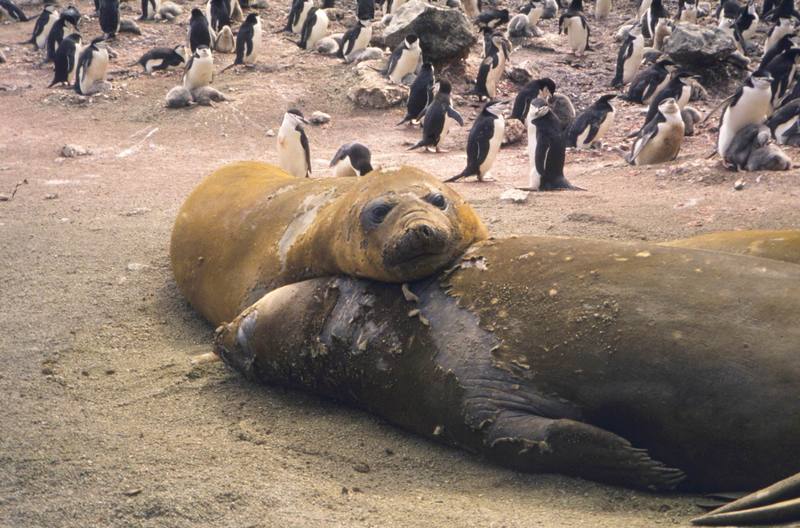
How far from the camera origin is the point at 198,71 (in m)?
14.3

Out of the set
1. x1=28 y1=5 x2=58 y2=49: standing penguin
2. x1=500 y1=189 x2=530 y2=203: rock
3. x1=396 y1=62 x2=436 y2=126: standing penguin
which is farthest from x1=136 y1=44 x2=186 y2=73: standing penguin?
x1=500 y1=189 x2=530 y2=203: rock

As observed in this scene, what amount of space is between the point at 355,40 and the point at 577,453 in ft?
44.7

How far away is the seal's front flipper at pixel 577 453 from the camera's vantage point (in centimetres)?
330

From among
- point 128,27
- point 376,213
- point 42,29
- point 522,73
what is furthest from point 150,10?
point 376,213

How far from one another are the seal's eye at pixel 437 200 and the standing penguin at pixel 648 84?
36.8 feet

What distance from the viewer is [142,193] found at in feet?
28.1

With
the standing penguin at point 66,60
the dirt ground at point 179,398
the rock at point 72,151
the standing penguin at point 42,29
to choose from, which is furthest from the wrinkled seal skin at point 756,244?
the standing penguin at point 42,29

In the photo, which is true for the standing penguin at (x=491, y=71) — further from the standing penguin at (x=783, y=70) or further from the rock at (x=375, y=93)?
the standing penguin at (x=783, y=70)

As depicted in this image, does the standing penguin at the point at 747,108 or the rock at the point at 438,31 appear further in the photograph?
the rock at the point at 438,31

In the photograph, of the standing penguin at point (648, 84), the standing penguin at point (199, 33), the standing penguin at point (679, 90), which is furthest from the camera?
the standing penguin at point (199, 33)

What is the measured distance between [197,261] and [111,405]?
1270 millimetres

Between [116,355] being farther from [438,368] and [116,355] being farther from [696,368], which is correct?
[696,368]

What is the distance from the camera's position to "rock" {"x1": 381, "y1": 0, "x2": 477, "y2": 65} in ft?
52.6

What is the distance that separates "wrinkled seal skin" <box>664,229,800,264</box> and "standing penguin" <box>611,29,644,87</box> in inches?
478
